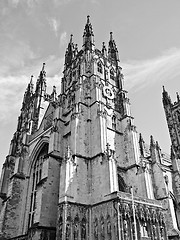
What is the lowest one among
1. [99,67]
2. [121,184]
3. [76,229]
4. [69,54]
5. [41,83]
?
[76,229]

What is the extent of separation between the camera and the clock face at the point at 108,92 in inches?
1108

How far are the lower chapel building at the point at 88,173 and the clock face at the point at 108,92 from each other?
142mm

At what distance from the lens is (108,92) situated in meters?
28.8

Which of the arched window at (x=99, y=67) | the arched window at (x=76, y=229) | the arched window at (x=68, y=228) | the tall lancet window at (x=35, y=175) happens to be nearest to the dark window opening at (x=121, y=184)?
the arched window at (x=76, y=229)

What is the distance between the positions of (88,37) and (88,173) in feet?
68.2

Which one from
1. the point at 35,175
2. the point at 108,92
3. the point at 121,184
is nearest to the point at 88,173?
the point at 121,184

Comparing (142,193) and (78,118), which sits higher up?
(78,118)

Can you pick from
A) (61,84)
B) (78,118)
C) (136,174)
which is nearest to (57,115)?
(78,118)

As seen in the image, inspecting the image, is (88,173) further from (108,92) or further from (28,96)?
(28,96)

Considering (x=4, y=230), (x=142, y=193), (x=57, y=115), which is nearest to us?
(x=142, y=193)

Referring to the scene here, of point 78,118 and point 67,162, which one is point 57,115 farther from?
point 67,162

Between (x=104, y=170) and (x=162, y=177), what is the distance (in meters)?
8.83

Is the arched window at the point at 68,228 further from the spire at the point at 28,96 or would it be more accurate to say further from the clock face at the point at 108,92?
the spire at the point at 28,96

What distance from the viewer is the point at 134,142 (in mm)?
25141
